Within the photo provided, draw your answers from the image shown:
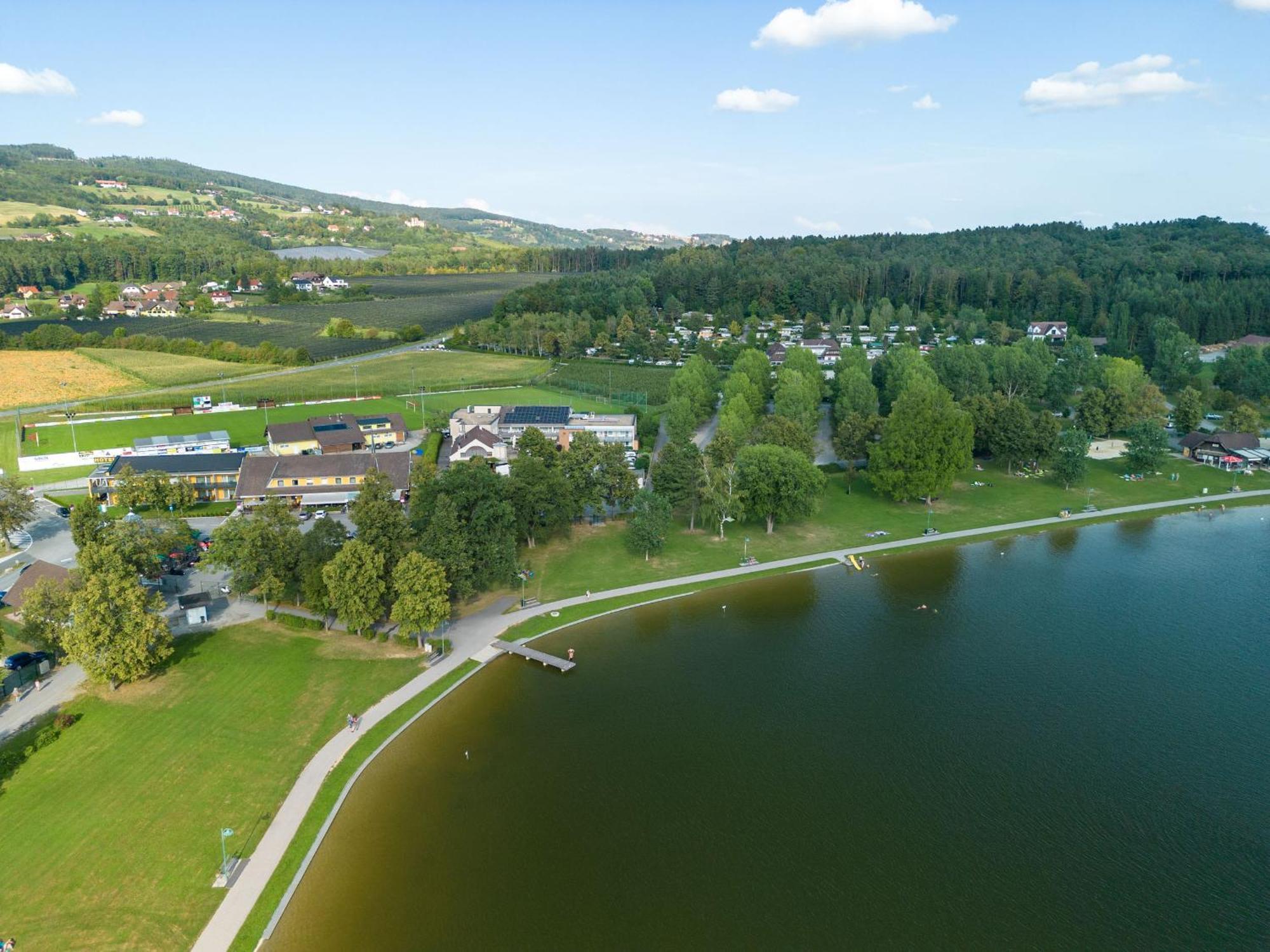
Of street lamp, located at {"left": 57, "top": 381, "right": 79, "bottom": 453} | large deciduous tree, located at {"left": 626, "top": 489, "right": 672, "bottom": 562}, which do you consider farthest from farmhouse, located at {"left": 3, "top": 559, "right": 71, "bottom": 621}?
street lamp, located at {"left": 57, "top": 381, "right": 79, "bottom": 453}

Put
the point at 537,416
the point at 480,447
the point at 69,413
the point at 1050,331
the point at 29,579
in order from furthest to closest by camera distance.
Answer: the point at 1050,331
the point at 69,413
the point at 537,416
the point at 480,447
the point at 29,579

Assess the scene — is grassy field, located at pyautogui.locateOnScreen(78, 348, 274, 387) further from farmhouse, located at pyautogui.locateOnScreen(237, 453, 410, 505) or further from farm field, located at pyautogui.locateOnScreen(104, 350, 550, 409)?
farmhouse, located at pyautogui.locateOnScreen(237, 453, 410, 505)

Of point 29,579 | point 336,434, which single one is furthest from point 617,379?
point 29,579

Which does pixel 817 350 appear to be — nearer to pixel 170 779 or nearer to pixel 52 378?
pixel 52 378

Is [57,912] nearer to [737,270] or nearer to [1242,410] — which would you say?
[1242,410]

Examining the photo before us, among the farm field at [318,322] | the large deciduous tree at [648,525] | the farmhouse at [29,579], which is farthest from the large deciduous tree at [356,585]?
the farm field at [318,322]

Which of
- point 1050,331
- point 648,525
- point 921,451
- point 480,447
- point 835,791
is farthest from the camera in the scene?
point 1050,331

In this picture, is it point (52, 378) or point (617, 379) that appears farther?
point (617, 379)
